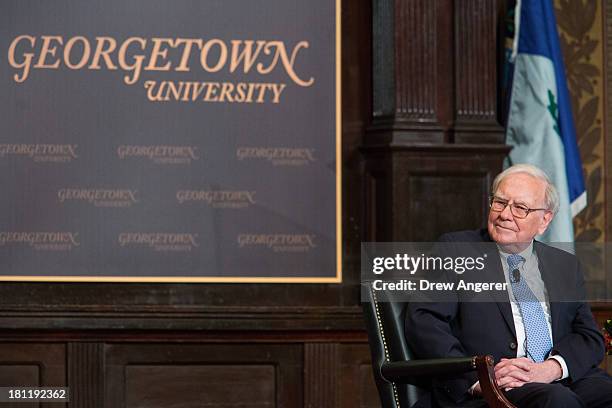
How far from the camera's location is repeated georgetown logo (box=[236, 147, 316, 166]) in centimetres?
606

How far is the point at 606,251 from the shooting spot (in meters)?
6.54

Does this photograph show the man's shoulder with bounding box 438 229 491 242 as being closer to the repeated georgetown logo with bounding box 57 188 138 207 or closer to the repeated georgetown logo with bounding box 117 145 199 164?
the repeated georgetown logo with bounding box 117 145 199 164

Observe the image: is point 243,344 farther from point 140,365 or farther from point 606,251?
point 606,251

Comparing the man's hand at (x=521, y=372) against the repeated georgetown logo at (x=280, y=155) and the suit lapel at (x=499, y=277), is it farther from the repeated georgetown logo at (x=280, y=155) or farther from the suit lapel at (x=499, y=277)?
the repeated georgetown logo at (x=280, y=155)

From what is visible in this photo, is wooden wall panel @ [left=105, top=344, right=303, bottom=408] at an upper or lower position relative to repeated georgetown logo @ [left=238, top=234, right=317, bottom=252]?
lower

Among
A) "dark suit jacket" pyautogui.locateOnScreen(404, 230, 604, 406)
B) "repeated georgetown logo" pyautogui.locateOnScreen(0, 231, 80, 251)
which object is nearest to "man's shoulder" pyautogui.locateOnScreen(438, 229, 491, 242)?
"dark suit jacket" pyautogui.locateOnScreen(404, 230, 604, 406)

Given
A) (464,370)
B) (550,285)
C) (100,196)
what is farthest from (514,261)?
(100,196)

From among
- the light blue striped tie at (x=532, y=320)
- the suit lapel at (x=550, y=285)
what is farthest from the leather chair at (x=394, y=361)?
the suit lapel at (x=550, y=285)

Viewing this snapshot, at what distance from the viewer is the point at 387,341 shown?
4465 mm

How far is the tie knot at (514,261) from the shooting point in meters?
4.59

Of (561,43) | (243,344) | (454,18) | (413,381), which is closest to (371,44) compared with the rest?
(454,18)

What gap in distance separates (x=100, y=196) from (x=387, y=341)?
2.07 metres

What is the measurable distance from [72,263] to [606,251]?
2.83 meters

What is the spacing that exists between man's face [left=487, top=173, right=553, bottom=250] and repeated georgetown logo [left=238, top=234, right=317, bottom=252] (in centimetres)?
169
